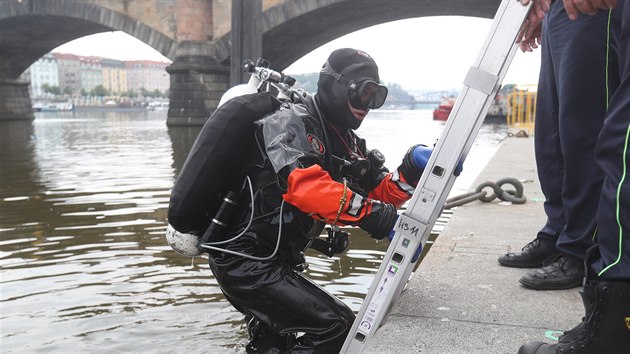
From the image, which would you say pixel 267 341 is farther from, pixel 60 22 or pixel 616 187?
pixel 60 22

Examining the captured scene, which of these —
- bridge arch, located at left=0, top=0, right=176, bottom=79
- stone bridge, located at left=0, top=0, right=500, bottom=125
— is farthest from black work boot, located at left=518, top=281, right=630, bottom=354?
bridge arch, located at left=0, top=0, right=176, bottom=79

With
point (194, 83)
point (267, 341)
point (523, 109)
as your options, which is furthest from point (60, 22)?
point (267, 341)

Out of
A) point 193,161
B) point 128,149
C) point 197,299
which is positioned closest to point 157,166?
point 128,149

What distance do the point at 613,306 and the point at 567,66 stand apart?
54.1 inches

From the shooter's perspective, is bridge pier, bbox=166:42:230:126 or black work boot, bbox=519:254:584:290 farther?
bridge pier, bbox=166:42:230:126

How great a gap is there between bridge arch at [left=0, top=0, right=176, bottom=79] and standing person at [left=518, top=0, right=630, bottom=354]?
29.5 metres

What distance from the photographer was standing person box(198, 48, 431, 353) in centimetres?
223

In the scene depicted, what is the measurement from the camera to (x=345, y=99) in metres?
2.48

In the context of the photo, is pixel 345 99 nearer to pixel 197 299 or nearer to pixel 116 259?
pixel 197 299

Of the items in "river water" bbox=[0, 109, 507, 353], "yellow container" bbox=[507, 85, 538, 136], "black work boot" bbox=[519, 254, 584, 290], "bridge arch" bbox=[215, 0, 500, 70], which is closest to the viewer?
"black work boot" bbox=[519, 254, 584, 290]

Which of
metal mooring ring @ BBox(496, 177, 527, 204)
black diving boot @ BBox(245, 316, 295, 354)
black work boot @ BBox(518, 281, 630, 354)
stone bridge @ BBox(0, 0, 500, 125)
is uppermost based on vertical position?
stone bridge @ BBox(0, 0, 500, 125)

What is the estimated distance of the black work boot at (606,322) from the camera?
5.36ft

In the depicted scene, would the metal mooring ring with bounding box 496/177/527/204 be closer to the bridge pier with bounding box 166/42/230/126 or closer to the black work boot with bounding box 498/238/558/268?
the black work boot with bounding box 498/238/558/268

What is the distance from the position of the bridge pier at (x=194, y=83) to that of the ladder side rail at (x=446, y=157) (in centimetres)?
2722
